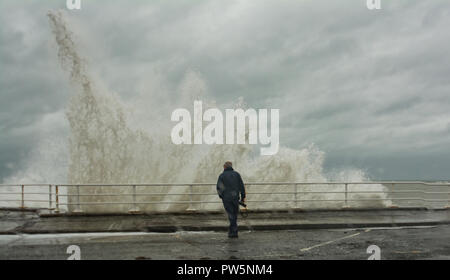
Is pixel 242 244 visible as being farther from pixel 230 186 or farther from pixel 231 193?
pixel 230 186

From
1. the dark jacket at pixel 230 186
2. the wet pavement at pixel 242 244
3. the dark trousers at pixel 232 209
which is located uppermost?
the dark jacket at pixel 230 186

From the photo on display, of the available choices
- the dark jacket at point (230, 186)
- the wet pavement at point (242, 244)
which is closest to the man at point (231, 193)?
the dark jacket at point (230, 186)

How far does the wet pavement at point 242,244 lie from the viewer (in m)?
8.07

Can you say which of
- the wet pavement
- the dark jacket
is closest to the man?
the dark jacket

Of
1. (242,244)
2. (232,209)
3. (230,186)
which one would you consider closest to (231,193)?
(230,186)

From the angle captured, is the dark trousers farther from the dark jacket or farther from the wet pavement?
the wet pavement

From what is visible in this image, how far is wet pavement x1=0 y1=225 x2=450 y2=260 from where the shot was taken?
807 cm

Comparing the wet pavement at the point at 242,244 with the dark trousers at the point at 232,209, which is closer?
the wet pavement at the point at 242,244

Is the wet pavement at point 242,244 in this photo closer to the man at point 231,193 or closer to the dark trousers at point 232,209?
the dark trousers at point 232,209

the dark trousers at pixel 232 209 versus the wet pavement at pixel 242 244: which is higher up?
the dark trousers at pixel 232 209

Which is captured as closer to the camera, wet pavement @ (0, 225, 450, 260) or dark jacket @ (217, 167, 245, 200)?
wet pavement @ (0, 225, 450, 260)
